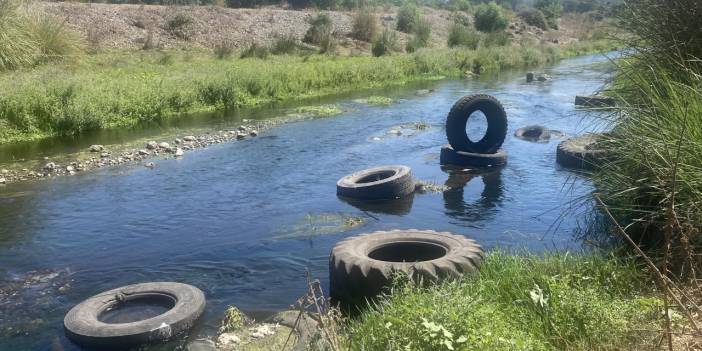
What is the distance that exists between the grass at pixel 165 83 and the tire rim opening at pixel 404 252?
6.86m

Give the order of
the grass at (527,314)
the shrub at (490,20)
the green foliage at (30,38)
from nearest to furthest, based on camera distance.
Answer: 1. the grass at (527,314)
2. the green foliage at (30,38)
3. the shrub at (490,20)

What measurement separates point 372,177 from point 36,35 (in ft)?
56.8

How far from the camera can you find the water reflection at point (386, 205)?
450 inches

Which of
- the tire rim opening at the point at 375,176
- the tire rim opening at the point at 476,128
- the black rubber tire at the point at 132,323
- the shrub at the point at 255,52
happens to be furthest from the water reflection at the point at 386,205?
the shrub at the point at 255,52

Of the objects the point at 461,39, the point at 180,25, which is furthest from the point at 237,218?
the point at 461,39

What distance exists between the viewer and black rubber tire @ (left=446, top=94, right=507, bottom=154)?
14.5 metres

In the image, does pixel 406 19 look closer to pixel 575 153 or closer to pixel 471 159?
pixel 471 159

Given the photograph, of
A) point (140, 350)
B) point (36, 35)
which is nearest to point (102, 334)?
point (140, 350)

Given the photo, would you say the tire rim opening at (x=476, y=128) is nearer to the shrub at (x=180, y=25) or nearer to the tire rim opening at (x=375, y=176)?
the tire rim opening at (x=375, y=176)

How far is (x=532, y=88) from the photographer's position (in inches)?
1177

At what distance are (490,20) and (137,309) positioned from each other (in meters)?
58.7

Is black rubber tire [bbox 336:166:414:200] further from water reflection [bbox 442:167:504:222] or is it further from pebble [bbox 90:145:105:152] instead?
pebble [bbox 90:145:105:152]

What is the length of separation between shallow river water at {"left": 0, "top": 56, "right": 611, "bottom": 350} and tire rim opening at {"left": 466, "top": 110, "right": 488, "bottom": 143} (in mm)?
890

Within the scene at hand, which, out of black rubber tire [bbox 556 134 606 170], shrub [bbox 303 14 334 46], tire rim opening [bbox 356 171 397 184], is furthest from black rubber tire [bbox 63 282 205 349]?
shrub [bbox 303 14 334 46]
